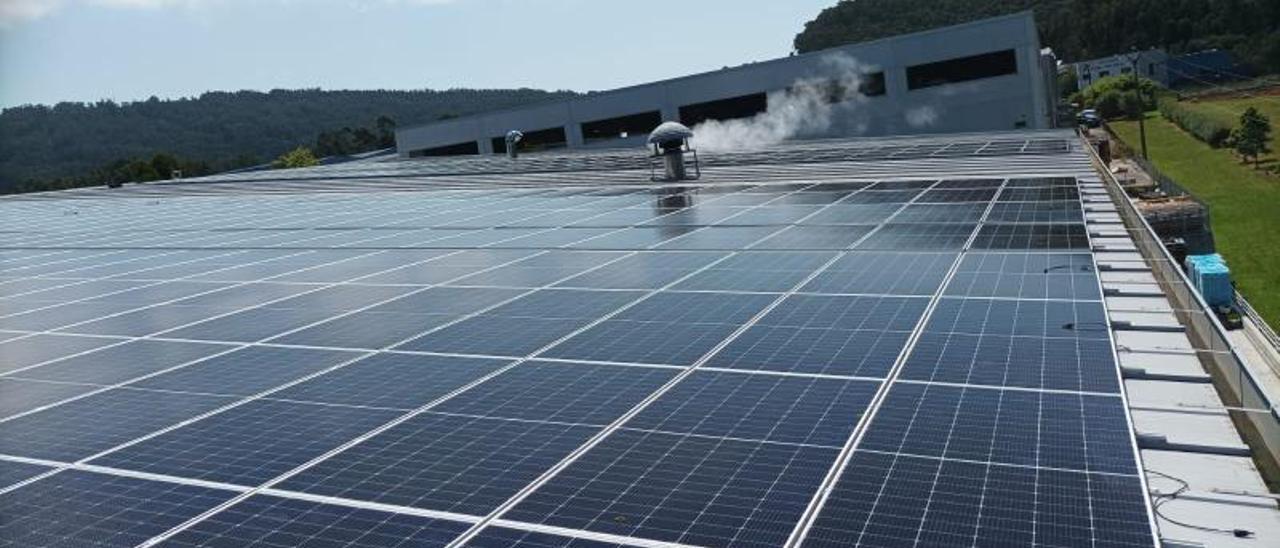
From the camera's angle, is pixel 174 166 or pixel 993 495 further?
pixel 174 166

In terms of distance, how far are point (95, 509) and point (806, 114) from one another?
60881mm

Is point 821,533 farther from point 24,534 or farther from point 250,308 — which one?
point 250,308

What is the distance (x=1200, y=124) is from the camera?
89.4m

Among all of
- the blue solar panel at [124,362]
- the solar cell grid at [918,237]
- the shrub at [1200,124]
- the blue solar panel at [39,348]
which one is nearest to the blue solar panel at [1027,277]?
the solar cell grid at [918,237]

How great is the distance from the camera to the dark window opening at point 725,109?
6769cm

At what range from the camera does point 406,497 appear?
8.80m

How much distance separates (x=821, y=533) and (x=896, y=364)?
4.99m

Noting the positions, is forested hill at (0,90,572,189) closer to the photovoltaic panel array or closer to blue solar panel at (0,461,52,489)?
the photovoltaic panel array

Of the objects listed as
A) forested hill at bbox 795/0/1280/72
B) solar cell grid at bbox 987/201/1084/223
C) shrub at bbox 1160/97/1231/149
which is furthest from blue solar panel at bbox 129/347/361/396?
forested hill at bbox 795/0/1280/72

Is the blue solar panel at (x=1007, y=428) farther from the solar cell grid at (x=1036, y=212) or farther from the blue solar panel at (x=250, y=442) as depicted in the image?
the solar cell grid at (x=1036, y=212)

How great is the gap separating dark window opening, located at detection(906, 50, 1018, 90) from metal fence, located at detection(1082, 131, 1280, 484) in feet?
150

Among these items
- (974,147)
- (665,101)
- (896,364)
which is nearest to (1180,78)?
(665,101)

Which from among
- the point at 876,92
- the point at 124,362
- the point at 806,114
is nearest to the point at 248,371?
the point at 124,362

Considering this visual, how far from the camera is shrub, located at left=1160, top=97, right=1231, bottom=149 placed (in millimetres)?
82938
